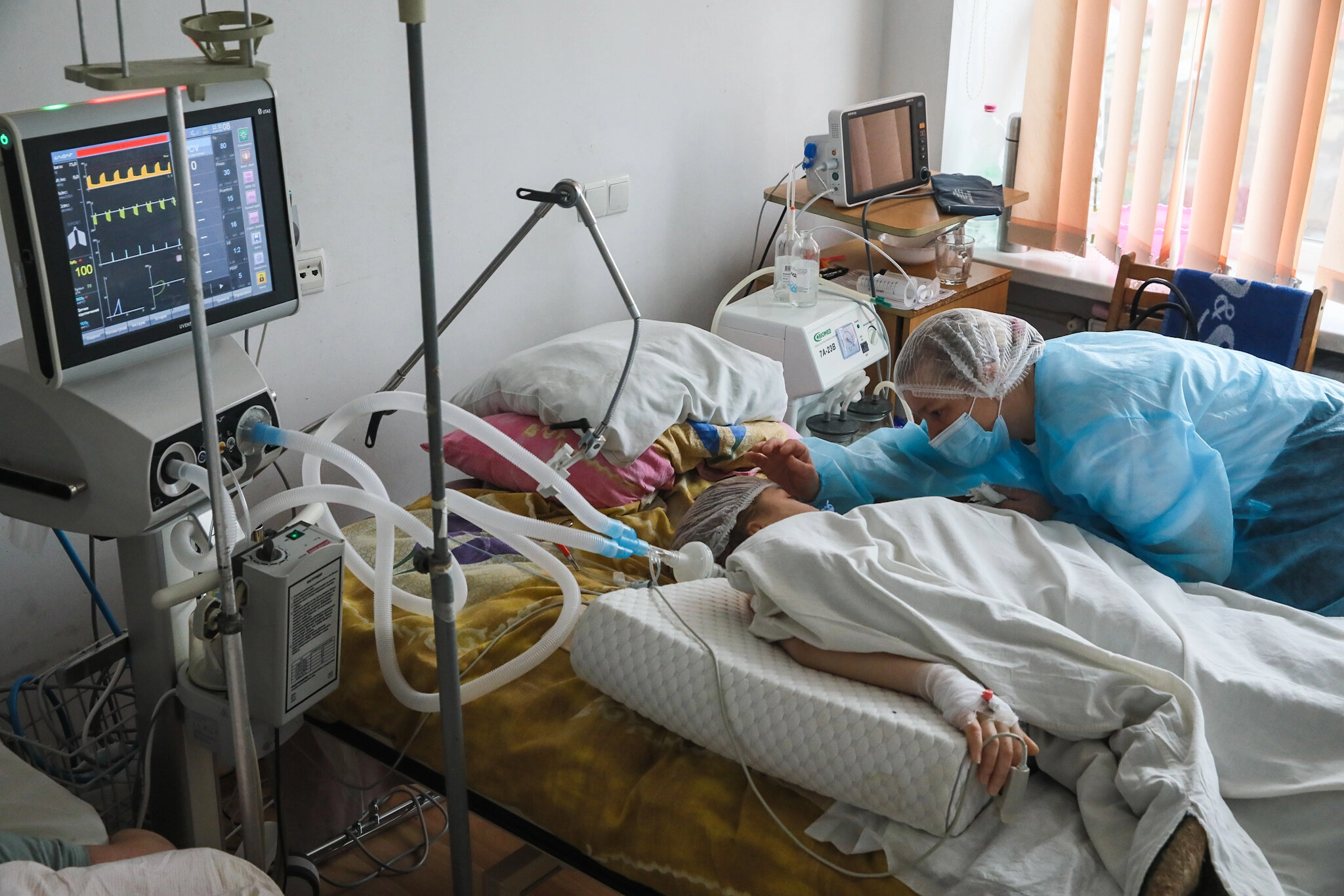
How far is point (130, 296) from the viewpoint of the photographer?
1236mm

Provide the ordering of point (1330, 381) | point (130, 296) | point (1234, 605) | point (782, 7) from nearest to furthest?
point (130, 296)
point (1234, 605)
point (1330, 381)
point (782, 7)

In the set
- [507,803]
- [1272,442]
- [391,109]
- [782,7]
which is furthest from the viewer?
[782,7]

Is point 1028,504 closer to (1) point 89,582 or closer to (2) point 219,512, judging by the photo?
(2) point 219,512

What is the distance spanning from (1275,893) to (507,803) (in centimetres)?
90

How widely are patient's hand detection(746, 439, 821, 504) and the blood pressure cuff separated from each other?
3.57 ft

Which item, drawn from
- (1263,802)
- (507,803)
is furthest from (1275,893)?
(507,803)

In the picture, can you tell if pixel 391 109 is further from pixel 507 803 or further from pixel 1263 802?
pixel 1263 802

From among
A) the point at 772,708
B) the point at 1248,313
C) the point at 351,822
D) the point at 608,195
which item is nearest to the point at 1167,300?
the point at 1248,313

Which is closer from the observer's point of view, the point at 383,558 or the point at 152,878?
the point at 152,878

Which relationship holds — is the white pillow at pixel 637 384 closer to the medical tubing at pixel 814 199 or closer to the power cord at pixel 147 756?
the medical tubing at pixel 814 199

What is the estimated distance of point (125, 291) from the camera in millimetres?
1229

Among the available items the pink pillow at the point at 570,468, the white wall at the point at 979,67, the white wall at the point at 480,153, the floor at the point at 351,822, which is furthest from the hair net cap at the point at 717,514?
the white wall at the point at 979,67

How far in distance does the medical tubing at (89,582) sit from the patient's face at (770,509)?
40.7 inches

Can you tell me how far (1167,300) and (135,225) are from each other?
2442mm
